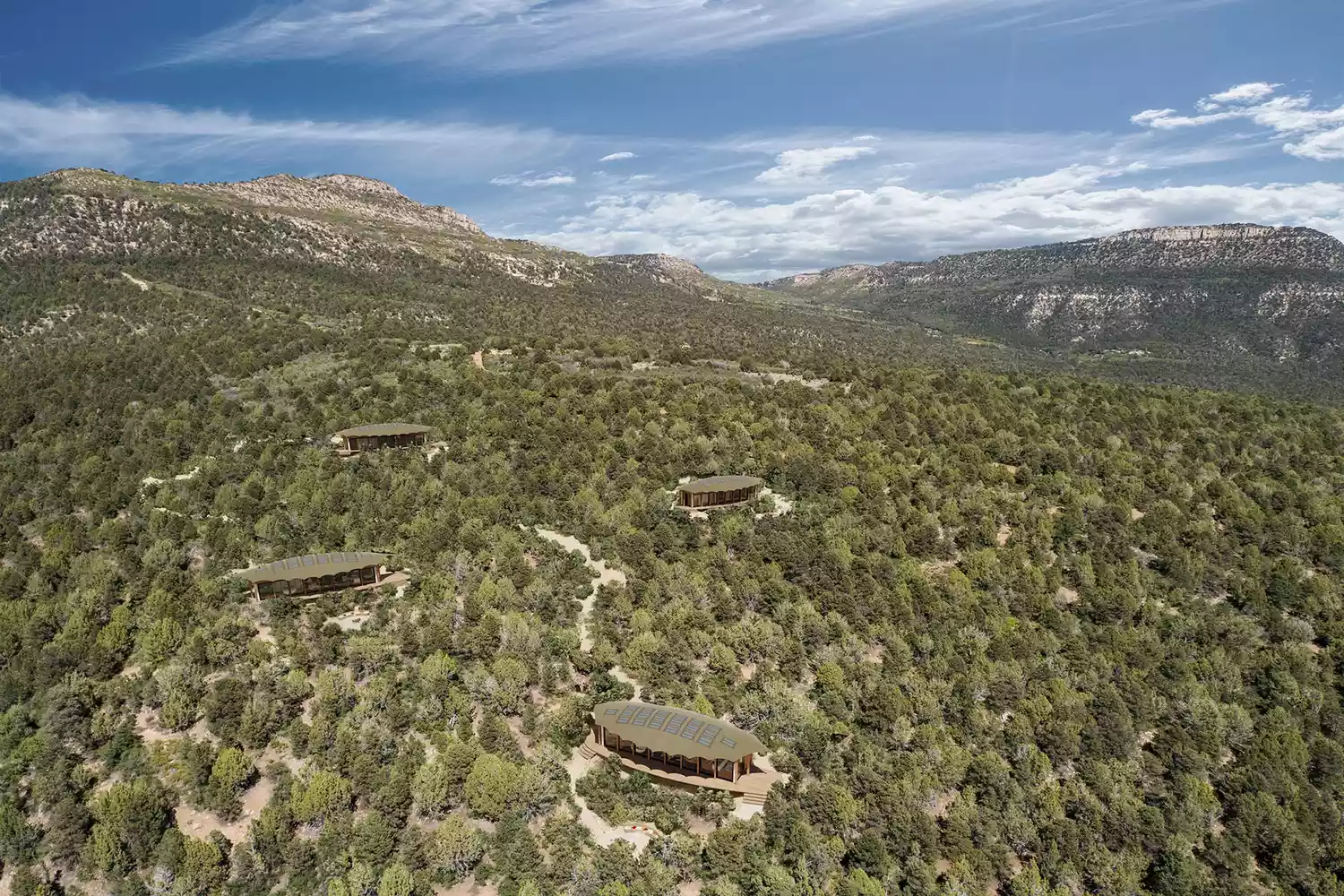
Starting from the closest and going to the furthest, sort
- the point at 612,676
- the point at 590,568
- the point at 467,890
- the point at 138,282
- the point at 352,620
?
1. the point at 467,890
2. the point at 612,676
3. the point at 352,620
4. the point at 590,568
5. the point at 138,282

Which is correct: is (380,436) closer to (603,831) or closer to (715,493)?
(715,493)

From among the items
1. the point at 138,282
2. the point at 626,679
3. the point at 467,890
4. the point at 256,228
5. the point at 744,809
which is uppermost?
the point at 256,228

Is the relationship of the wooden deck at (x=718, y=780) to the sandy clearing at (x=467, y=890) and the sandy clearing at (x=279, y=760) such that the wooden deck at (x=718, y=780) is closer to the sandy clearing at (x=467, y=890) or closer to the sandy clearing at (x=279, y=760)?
the sandy clearing at (x=467, y=890)

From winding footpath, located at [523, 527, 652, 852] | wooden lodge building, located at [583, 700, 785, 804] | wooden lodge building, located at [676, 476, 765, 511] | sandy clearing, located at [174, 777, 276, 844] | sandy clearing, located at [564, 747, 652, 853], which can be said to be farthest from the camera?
wooden lodge building, located at [676, 476, 765, 511]

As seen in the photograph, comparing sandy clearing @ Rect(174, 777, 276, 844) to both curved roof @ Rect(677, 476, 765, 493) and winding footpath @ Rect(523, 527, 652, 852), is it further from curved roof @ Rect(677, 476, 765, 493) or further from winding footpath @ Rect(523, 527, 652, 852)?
curved roof @ Rect(677, 476, 765, 493)

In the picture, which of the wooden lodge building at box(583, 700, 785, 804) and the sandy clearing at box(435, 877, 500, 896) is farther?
the wooden lodge building at box(583, 700, 785, 804)

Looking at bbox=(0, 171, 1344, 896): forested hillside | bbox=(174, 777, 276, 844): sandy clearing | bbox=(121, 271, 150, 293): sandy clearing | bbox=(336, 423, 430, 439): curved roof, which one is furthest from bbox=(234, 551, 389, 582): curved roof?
bbox=(121, 271, 150, 293): sandy clearing

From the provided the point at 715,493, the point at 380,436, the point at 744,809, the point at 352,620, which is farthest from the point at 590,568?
the point at 380,436

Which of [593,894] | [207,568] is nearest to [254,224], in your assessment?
[207,568]
